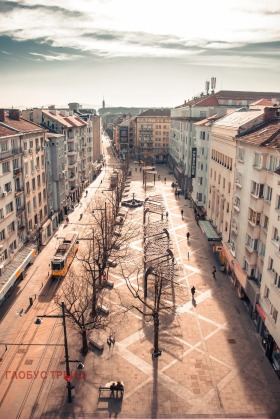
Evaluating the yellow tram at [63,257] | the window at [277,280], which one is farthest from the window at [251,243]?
the yellow tram at [63,257]

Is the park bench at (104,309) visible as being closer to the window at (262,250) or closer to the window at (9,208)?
the window at (9,208)

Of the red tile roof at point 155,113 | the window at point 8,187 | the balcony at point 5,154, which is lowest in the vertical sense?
the window at point 8,187

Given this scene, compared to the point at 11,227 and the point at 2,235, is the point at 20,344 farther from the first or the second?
the point at 11,227

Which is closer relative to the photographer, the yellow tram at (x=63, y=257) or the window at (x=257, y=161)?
the window at (x=257, y=161)

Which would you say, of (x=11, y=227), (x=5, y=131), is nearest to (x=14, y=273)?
(x=11, y=227)

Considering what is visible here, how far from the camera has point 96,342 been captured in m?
33.3

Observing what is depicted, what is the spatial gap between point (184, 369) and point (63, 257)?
76.5ft

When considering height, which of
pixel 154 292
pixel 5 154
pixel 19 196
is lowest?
pixel 154 292

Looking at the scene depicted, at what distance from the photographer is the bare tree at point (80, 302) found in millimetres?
32141

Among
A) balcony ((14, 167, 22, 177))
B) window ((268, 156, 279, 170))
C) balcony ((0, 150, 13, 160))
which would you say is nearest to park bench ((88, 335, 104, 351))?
window ((268, 156, 279, 170))

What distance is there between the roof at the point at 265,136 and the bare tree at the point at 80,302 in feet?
76.2

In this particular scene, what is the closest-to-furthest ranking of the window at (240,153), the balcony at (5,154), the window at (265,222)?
the window at (265,222) → the window at (240,153) → the balcony at (5,154)

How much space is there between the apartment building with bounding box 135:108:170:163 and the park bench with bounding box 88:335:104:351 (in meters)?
129

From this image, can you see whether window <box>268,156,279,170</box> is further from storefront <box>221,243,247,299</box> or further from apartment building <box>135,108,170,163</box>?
apartment building <box>135,108,170,163</box>
